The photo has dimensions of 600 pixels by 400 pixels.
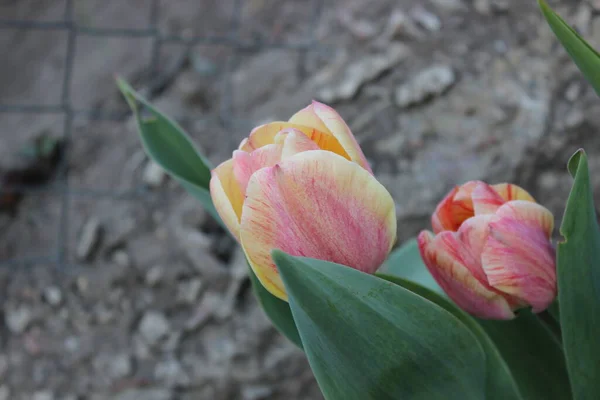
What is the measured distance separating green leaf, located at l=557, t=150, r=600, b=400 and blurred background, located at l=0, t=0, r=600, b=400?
72 cm

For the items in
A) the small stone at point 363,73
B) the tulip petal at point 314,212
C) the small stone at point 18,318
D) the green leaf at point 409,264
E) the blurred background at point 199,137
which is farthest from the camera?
the small stone at point 18,318

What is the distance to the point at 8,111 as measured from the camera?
1.59m

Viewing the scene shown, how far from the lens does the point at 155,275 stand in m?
1.29

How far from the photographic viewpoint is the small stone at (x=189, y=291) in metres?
1.25

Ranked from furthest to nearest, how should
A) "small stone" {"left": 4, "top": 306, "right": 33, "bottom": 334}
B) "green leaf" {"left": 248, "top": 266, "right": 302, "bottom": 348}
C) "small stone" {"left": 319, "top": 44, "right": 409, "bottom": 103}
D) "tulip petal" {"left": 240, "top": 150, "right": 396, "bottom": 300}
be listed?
"small stone" {"left": 4, "top": 306, "right": 33, "bottom": 334} → "small stone" {"left": 319, "top": 44, "right": 409, "bottom": 103} → "green leaf" {"left": 248, "top": 266, "right": 302, "bottom": 348} → "tulip petal" {"left": 240, "top": 150, "right": 396, "bottom": 300}

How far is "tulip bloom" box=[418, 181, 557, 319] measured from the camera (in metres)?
0.31

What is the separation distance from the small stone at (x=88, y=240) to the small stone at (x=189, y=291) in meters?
0.23

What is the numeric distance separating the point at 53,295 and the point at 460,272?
1213 mm

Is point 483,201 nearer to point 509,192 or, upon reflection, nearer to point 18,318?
point 509,192

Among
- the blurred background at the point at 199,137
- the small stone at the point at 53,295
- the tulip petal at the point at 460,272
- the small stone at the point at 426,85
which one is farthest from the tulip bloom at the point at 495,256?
the small stone at the point at 53,295

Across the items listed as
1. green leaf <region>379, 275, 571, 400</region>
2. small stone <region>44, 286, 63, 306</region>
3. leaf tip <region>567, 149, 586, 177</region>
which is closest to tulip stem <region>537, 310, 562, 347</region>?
green leaf <region>379, 275, 571, 400</region>

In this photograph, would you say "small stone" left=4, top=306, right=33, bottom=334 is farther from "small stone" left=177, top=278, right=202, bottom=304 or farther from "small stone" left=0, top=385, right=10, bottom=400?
"small stone" left=177, top=278, right=202, bottom=304

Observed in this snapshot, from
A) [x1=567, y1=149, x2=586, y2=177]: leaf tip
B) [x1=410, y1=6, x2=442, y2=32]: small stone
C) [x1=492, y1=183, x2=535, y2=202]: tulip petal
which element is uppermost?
[x1=410, y1=6, x2=442, y2=32]: small stone

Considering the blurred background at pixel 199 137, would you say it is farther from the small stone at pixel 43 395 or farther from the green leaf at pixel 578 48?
the green leaf at pixel 578 48
